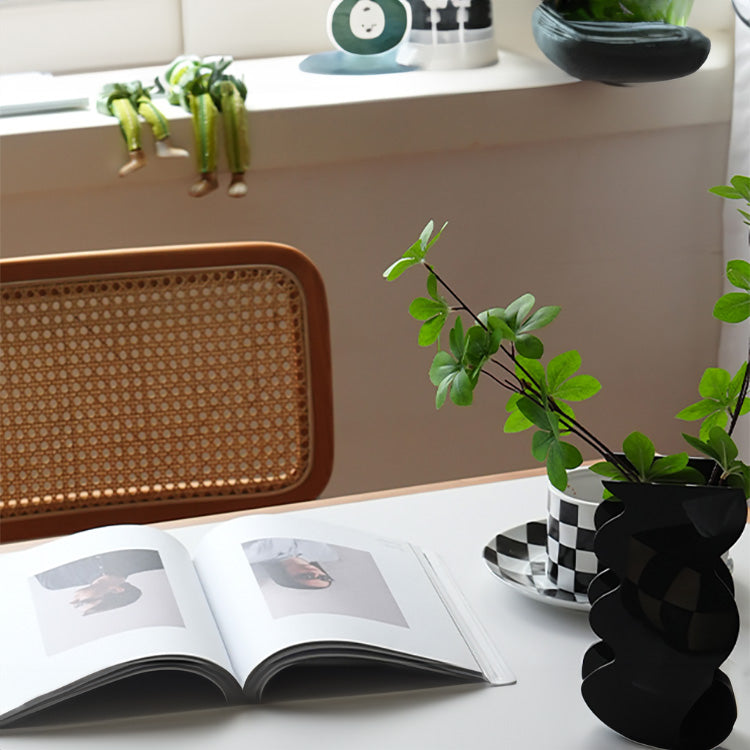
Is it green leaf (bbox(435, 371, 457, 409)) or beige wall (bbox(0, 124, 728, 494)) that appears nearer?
green leaf (bbox(435, 371, 457, 409))

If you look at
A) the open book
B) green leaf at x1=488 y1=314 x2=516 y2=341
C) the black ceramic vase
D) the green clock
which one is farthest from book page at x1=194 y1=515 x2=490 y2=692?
the green clock

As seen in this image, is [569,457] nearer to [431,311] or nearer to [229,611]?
[431,311]

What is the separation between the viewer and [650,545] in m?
0.67

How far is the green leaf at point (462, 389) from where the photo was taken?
0.70 metres

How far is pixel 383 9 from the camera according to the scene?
196 centimetres

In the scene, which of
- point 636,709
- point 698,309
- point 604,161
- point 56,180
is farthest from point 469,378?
point 698,309

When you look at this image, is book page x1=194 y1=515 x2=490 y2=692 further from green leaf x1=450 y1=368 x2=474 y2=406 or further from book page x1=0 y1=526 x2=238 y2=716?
green leaf x1=450 y1=368 x2=474 y2=406

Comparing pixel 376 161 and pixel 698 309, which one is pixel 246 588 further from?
pixel 698 309

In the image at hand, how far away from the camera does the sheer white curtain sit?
1.92m

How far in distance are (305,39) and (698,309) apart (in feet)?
2.82

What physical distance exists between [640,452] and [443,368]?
0.42 feet

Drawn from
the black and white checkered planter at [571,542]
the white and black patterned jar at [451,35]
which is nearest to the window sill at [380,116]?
the white and black patterned jar at [451,35]

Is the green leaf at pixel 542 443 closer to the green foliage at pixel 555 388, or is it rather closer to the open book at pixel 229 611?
the green foliage at pixel 555 388

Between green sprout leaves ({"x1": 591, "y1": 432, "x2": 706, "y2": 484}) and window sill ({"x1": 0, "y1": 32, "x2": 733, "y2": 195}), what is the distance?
119 centimetres
